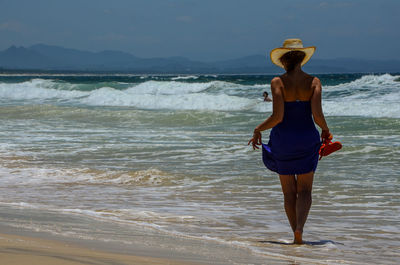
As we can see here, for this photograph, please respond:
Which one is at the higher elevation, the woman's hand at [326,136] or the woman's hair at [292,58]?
the woman's hair at [292,58]

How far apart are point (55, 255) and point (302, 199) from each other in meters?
2.00

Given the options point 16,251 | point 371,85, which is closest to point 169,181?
point 16,251

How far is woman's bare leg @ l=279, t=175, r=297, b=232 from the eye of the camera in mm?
4590

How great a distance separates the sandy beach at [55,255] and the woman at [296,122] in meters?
1.27

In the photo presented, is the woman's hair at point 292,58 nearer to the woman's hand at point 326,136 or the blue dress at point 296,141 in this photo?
the blue dress at point 296,141

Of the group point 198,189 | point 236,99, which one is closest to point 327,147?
point 198,189

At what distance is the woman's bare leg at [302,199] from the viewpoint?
178 inches

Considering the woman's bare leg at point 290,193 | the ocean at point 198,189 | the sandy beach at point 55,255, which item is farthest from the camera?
the ocean at point 198,189

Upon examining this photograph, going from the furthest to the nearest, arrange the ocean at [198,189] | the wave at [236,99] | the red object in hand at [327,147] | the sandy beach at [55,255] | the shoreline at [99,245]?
the wave at [236,99], the ocean at [198,189], the red object in hand at [327,147], the shoreline at [99,245], the sandy beach at [55,255]

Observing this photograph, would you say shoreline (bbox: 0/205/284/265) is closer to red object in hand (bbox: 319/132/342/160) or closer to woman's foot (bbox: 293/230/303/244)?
woman's foot (bbox: 293/230/303/244)

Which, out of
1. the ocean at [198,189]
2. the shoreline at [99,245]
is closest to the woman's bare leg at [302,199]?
the ocean at [198,189]

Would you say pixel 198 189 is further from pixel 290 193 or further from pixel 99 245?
pixel 99 245

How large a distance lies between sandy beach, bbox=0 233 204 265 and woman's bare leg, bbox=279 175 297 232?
4.28 ft

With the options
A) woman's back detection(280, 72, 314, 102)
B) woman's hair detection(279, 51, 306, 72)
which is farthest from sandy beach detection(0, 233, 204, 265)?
woman's hair detection(279, 51, 306, 72)
